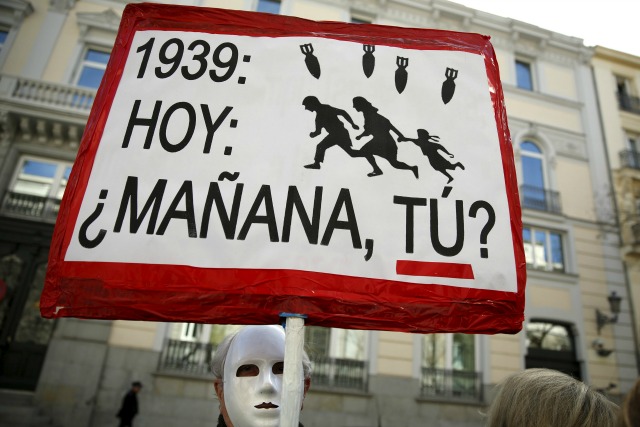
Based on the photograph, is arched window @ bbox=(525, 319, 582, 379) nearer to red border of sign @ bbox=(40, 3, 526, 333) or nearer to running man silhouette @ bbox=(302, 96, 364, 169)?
red border of sign @ bbox=(40, 3, 526, 333)

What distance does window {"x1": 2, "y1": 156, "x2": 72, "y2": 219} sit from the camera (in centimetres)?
1058

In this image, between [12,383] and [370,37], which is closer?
[370,37]

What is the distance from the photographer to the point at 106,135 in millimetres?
1938

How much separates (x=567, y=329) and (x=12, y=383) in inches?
591

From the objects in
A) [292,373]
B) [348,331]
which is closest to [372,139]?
[292,373]

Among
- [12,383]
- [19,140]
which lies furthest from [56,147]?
[12,383]

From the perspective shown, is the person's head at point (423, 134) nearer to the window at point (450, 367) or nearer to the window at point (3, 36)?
the window at point (450, 367)

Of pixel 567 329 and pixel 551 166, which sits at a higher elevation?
pixel 551 166

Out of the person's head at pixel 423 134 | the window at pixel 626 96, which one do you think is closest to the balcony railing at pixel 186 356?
the person's head at pixel 423 134

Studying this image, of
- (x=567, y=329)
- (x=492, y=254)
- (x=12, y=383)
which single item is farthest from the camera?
(x=567, y=329)

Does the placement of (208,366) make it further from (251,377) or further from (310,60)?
(310,60)

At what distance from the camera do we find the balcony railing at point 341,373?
10.5m

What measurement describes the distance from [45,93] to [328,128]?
40.4 ft

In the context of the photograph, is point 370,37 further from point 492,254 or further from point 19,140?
point 19,140
